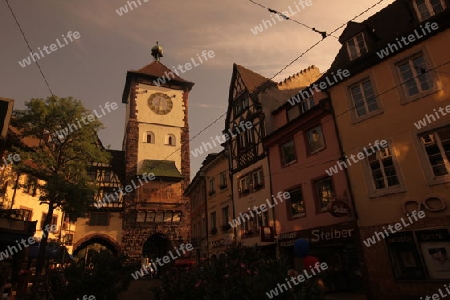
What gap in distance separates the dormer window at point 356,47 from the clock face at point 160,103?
32859mm

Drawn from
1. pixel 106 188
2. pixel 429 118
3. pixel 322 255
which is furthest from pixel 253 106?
pixel 106 188

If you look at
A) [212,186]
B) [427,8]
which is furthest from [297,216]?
[212,186]

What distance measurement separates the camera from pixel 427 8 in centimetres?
1210

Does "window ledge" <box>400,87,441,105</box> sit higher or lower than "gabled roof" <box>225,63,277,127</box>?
lower

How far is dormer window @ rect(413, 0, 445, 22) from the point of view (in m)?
11.8

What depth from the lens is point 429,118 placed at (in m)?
10.9

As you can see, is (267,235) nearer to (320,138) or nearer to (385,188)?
(320,138)

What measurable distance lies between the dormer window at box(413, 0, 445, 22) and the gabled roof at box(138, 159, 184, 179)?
3152 centimetres

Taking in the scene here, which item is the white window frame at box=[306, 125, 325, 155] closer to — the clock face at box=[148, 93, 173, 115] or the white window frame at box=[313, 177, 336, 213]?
the white window frame at box=[313, 177, 336, 213]

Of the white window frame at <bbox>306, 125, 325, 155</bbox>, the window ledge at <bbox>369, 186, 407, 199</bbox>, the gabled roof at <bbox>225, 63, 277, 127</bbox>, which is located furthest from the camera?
the gabled roof at <bbox>225, 63, 277, 127</bbox>

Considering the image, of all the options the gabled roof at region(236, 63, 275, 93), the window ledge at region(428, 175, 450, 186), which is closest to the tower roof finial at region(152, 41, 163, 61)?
the gabled roof at region(236, 63, 275, 93)

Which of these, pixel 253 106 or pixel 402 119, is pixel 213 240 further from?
pixel 402 119

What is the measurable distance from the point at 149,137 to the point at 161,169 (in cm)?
516

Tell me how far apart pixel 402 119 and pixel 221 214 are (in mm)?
15027
